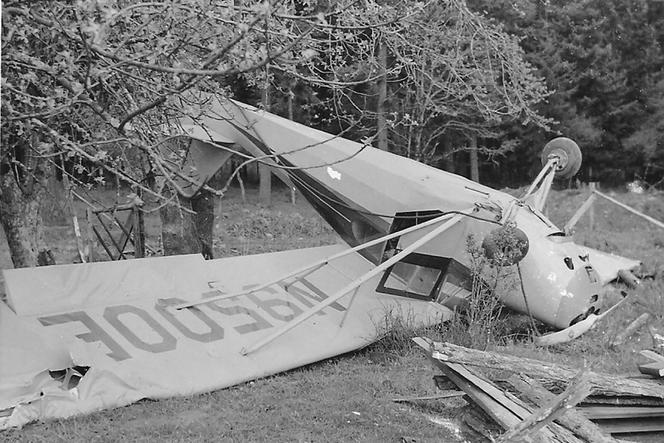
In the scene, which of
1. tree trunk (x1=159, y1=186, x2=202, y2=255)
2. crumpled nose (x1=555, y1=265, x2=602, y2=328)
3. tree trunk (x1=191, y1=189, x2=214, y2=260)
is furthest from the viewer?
tree trunk (x1=191, y1=189, x2=214, y2=260)

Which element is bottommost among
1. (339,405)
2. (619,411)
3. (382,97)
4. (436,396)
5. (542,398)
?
(339,405)

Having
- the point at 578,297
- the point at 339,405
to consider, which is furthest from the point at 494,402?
the point at 578,297

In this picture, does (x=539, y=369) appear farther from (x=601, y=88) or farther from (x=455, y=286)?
(x=601, y=88)

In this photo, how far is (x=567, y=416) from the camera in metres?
3.63

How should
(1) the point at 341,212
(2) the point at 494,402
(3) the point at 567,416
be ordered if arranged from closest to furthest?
1. (3) the point at 567,416
2. (2) the point at 494,402
3. (1) the point at 341,212

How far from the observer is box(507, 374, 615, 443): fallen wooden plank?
351cm

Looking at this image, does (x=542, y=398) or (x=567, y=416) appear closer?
(x=567, y=416)

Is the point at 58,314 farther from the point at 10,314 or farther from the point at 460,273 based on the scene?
the point at 460,273

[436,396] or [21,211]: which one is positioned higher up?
[21,211]

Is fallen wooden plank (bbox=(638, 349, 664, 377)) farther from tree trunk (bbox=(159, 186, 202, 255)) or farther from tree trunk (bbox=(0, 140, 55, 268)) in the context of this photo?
tree trunk (bbox=(0, 140, 55, 268))

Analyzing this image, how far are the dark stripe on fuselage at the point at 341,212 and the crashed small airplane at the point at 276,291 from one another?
20mm

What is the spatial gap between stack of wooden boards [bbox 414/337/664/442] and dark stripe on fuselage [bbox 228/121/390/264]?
11.9ft

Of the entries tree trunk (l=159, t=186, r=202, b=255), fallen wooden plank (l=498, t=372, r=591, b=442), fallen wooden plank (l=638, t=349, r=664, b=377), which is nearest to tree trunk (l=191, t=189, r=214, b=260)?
tree trunk (l=159, t=186, r=202, b=255)

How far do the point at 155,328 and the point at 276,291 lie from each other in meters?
1.60
